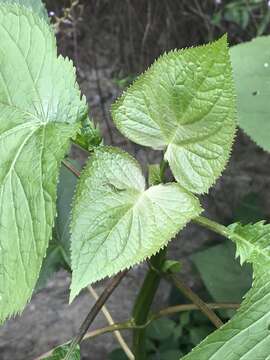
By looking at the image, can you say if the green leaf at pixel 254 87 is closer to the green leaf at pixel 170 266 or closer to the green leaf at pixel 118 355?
the green leaf at pixel 170 266

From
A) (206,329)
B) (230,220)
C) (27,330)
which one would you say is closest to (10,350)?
(27,330)

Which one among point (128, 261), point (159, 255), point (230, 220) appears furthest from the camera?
point (230, 220)

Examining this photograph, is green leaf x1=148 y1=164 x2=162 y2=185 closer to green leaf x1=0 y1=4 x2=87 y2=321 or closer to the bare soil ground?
green leaf x1=0 y1=4 x2=87 y2=321

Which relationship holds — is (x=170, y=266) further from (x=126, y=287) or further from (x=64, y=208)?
(x=126, y=287)

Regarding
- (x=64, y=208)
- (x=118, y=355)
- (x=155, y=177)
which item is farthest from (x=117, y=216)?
(x=118, y=355)

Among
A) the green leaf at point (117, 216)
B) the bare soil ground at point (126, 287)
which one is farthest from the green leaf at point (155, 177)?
the bare soil ground at point (126, 287)

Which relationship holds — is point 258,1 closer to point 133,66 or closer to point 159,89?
point 133,66
